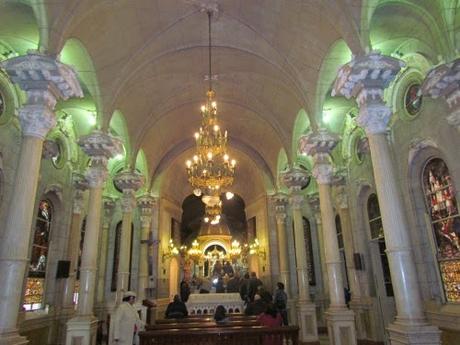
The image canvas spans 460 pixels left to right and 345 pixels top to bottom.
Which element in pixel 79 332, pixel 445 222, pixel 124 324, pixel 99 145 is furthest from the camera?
pixel 99 145

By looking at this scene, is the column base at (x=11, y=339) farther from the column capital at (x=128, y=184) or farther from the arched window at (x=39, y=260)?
the column capital at (x=128, y=184)

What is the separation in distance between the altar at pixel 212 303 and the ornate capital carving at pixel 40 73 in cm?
885

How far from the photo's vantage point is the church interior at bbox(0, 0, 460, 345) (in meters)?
5.70

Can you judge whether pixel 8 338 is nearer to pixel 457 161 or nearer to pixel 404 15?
pixel 457 161

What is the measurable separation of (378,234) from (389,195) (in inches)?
181

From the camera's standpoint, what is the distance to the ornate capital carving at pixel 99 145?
318 inches

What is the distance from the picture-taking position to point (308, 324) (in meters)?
9.73

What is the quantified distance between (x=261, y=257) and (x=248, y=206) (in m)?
3.60

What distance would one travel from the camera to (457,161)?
241 inches

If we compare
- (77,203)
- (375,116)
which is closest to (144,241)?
(77,203)

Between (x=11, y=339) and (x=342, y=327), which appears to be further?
(x=342, y=327)

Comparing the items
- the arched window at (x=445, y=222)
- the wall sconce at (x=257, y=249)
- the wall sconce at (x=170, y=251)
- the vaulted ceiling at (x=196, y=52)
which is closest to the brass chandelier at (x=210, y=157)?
the vaulted ceiling at (x=196, y=52)

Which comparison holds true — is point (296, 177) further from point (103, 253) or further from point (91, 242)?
point (103, 253)

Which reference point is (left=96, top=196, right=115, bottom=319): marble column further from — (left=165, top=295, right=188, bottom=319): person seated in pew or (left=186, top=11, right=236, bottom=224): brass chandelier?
(left=186, top=11, right=236, bottom=224): brass chandelier
